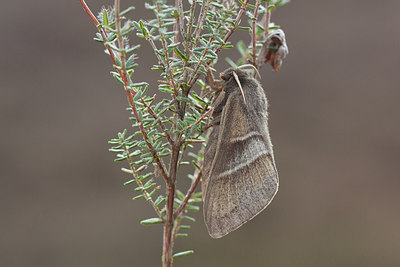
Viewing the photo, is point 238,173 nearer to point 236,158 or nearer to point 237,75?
point 236,158

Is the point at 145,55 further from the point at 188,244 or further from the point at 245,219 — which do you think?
the point at 245,219

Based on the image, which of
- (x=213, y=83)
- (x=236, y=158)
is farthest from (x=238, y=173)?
(x=213, y=83)

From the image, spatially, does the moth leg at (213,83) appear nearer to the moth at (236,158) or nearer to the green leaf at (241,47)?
the moth at (236,158)

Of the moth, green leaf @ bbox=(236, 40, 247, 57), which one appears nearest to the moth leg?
the moth

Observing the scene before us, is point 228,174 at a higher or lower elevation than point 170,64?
lower

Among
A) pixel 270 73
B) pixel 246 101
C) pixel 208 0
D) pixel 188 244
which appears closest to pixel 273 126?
pixel 270 73

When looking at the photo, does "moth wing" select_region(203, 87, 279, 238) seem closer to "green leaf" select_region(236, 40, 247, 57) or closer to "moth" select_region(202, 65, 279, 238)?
"moth" select_region(202, 65, 279, 238)

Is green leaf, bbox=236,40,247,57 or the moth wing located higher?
green leaf, bbox=236,40,247,57
